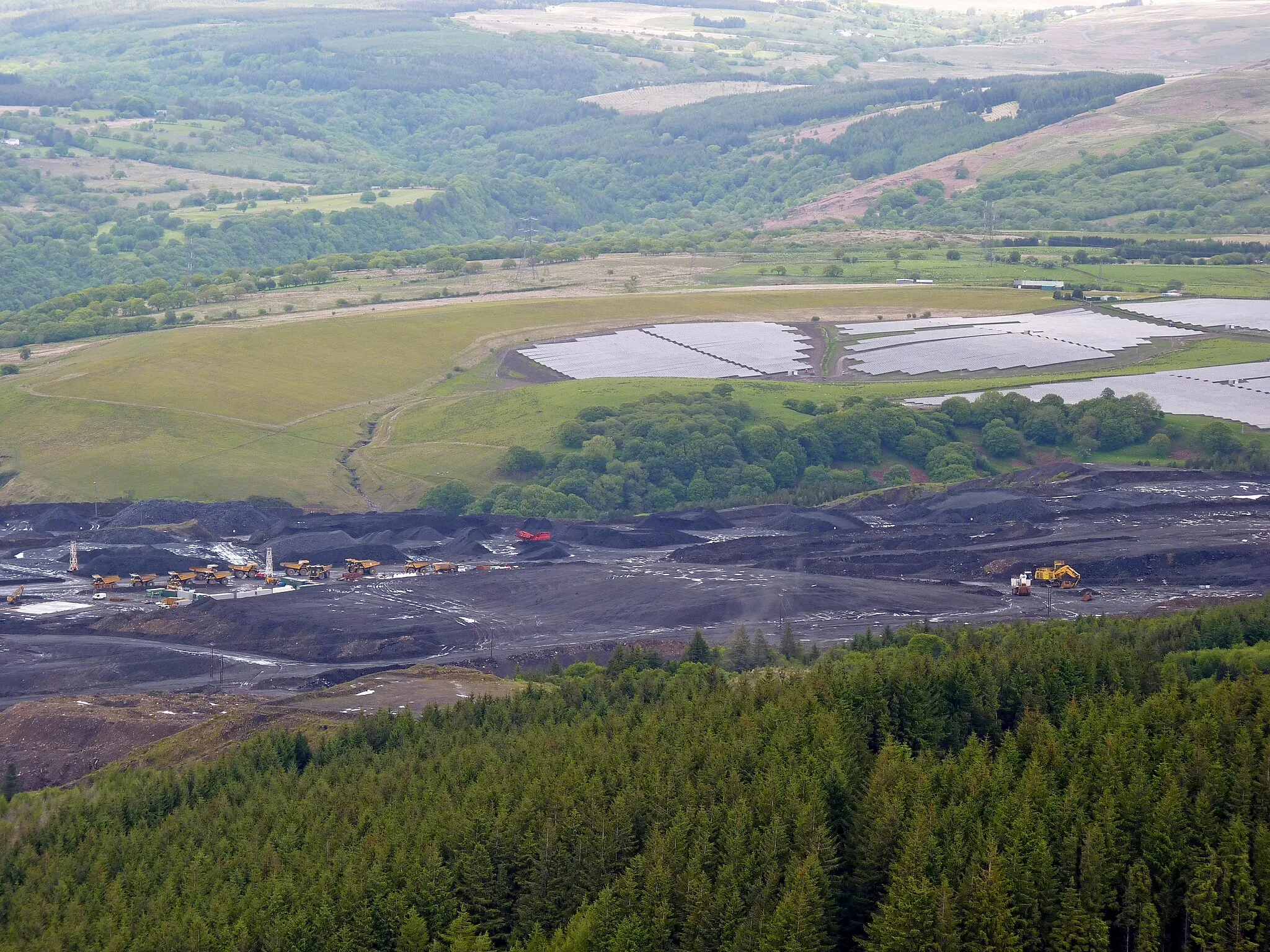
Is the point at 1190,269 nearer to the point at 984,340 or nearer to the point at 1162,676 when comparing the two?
the point at 984,340

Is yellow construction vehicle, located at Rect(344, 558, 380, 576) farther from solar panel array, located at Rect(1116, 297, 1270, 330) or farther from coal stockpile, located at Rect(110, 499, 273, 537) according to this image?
solar panel array, located at Rect(1116, 297, 1270, 330)

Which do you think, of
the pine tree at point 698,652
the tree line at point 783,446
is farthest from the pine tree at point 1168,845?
the tree line at point 783,446

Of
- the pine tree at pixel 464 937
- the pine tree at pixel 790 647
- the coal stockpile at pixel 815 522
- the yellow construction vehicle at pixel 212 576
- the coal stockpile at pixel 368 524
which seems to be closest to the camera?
the pine tree at pixel 464 937

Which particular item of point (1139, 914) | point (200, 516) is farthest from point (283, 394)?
point (1139, 914)

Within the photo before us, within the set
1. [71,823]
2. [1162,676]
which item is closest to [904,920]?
[1162,676]

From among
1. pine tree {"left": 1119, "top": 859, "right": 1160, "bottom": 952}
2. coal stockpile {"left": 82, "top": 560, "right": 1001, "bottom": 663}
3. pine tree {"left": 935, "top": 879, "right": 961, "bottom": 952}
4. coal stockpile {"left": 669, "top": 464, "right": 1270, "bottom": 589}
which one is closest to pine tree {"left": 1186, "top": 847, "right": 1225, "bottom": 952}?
pine tree {"left": 1119, "top": 859, "right": 1160, "bottom": 952}

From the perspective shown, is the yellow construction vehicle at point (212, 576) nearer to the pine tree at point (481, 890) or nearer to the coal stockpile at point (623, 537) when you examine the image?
the coal stockpile at point (623, 537)

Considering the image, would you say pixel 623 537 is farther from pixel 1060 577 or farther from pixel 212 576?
pixel 1060 577
